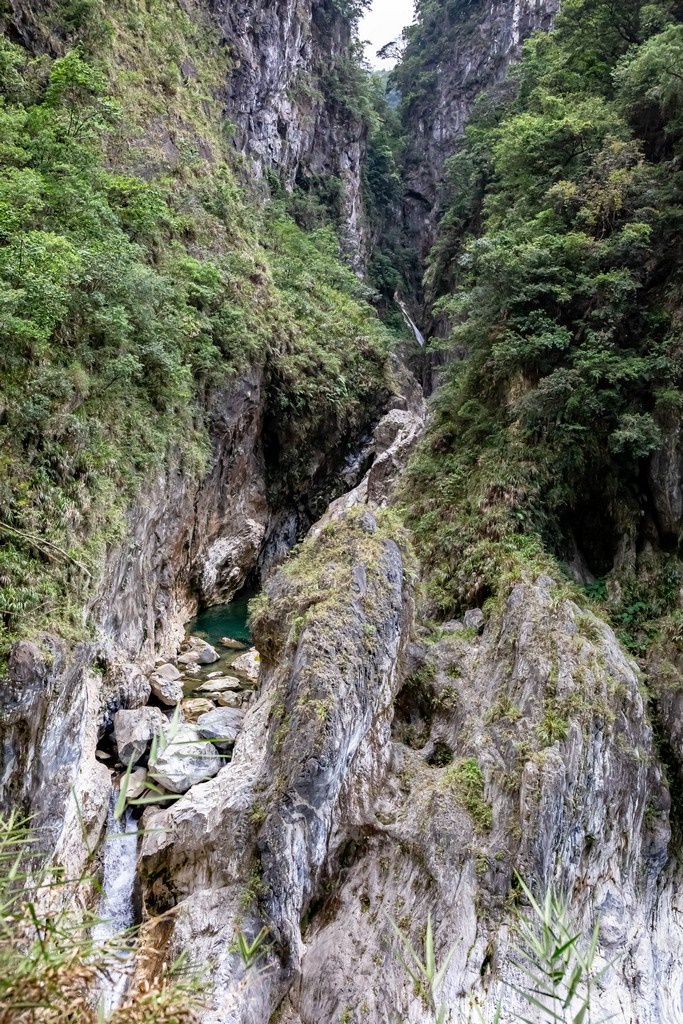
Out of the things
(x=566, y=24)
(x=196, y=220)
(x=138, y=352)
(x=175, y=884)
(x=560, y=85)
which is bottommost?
(x=175, y=884)

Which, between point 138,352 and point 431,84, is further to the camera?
point 431,84

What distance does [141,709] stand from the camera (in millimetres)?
8992

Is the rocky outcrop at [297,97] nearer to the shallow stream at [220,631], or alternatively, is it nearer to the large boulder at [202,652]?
the shallow stream at [220,631]

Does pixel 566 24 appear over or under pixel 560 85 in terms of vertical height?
over

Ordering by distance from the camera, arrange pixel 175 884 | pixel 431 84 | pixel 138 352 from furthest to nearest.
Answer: pixel 431 84
pixel 138 352
pixel 175 884

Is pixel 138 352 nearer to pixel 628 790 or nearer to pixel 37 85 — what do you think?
pixel 37 85

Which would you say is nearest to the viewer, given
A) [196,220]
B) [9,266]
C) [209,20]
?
[9,266]

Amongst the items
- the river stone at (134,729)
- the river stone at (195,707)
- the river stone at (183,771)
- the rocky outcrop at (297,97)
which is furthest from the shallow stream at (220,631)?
the rocky outcrop at (297,97)

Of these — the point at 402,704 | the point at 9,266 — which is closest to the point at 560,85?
the point at 9,266

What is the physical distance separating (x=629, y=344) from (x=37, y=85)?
39.9 ft

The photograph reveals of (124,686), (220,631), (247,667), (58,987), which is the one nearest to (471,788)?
(124,686)

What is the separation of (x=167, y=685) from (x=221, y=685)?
1179 millimetres

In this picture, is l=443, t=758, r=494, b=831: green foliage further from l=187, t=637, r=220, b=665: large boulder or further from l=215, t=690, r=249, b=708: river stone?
l=187, t=637, r=220, b=665: large boulder

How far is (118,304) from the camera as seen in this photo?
9734mm
